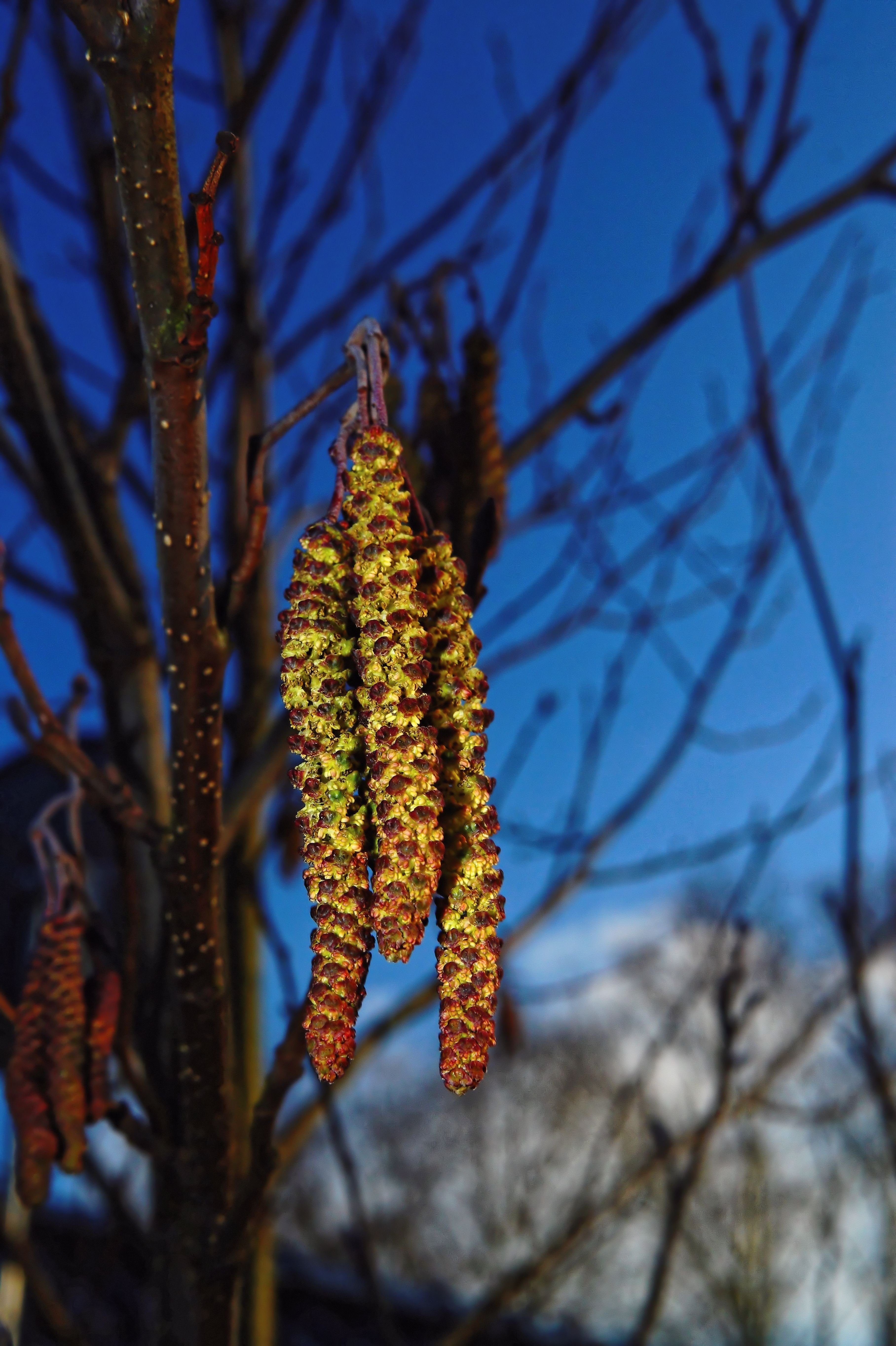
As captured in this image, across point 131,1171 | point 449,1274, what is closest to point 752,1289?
point 449,1274

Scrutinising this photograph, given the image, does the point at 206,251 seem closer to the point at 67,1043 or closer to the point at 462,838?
the point at 462,838

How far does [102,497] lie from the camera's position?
148cm

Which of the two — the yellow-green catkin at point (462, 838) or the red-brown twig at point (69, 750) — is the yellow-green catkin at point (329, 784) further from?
the red-brown twig at point (69, 750)

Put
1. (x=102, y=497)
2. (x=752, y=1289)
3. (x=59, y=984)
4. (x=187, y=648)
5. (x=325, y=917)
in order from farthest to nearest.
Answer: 1. (x=752, y=1289)
2. (x=102, y=497)
3. (x=59, y=984)
4. (x=187, y=648)
5. (x=325, y=917)

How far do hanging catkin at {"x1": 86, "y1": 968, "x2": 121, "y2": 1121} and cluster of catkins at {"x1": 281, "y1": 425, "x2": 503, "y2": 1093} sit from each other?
1.52 ft

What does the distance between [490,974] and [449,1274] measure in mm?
10409

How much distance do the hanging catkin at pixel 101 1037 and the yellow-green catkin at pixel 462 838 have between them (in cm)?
50

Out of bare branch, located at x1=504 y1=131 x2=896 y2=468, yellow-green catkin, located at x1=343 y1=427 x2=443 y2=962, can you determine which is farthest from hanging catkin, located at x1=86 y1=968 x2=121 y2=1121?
bare branch, located at x1=504 y1=131 x2=896 y2=468

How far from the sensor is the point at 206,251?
570 mm

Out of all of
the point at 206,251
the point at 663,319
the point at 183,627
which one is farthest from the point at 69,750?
the point at 663,319

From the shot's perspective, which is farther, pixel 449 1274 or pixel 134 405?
pixel 449 1274

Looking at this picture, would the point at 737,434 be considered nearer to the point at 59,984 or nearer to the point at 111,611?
the point at 111,611

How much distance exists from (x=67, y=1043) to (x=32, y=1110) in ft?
0.19

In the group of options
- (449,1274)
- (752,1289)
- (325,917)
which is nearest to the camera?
(325,917)
